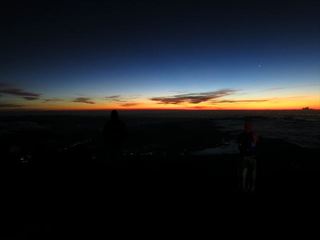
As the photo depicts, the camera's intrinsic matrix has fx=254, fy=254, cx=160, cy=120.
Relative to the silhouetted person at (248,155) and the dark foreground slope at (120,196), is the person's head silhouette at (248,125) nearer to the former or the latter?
the silhouetted person at (248,155)

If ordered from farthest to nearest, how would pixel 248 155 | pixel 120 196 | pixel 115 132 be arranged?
pixel 115 132
pixel 120 196
pixel 248 155

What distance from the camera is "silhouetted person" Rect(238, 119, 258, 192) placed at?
847 centimetres

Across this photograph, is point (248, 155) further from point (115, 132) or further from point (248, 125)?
point (115, 132)

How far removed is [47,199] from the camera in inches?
358

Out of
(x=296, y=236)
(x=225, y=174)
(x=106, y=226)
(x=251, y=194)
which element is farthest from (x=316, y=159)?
(x=106, y=226)

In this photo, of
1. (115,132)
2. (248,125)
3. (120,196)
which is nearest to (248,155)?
(248,125)

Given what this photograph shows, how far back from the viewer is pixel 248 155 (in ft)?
28.5

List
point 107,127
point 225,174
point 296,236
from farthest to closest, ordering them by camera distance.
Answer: point 107,127 < point 225,174 < point 296,236

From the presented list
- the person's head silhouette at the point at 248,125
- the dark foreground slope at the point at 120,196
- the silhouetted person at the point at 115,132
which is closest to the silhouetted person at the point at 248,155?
the person's head silhouette at the point at 248,125

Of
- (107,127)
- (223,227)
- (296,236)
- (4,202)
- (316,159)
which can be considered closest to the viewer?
(296,236)

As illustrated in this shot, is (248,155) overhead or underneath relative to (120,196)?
overhead

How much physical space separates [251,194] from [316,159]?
28.2m

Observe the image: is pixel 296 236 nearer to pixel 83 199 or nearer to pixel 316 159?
pixel 83 199

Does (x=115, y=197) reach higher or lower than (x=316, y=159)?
higher
